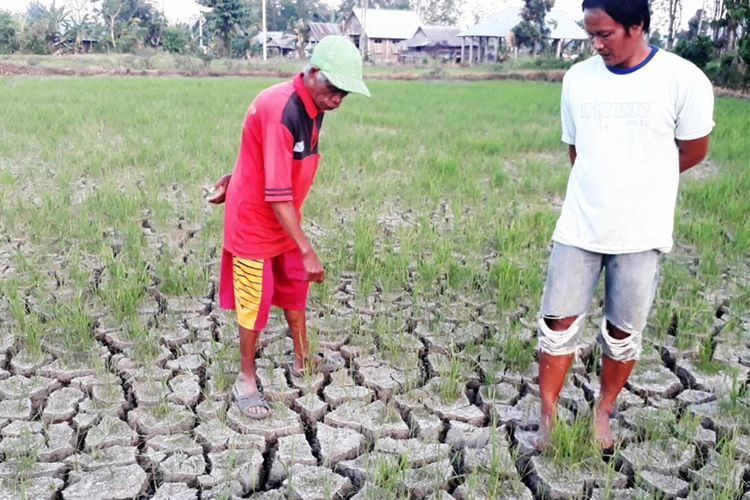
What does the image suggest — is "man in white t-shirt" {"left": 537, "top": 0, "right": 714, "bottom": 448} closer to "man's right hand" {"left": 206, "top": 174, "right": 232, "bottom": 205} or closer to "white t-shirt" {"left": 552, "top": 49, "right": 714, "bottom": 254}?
"white t-shirt" {"left": 552, "top": 49, "right": 714, "bottom": 254}

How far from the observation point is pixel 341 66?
2.01m

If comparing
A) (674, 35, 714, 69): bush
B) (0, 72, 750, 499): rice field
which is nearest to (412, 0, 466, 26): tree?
(674, 35, 714, 69): bush

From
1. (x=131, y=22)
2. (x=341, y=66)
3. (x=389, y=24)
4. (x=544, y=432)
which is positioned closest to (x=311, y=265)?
(x=341, y=66)

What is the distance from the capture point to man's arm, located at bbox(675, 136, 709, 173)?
1838 mm

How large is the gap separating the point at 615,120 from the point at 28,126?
793cm

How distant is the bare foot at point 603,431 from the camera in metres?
2.11

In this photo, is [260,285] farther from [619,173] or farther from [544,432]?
[619,173]

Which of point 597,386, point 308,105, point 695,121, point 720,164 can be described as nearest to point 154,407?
point 308,105

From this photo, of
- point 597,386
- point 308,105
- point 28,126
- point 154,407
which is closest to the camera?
point 308,105

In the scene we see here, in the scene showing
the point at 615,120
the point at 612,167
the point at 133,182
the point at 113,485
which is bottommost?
the point at 113,485

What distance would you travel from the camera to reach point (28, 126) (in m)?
8.08

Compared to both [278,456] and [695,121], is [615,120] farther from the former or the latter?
[278,456]

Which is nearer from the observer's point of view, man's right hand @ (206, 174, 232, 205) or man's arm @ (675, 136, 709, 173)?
man's arm @ (675, 136, 709, 173)

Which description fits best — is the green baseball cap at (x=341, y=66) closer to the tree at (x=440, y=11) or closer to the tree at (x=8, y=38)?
the tree at (x=8, y=38)
